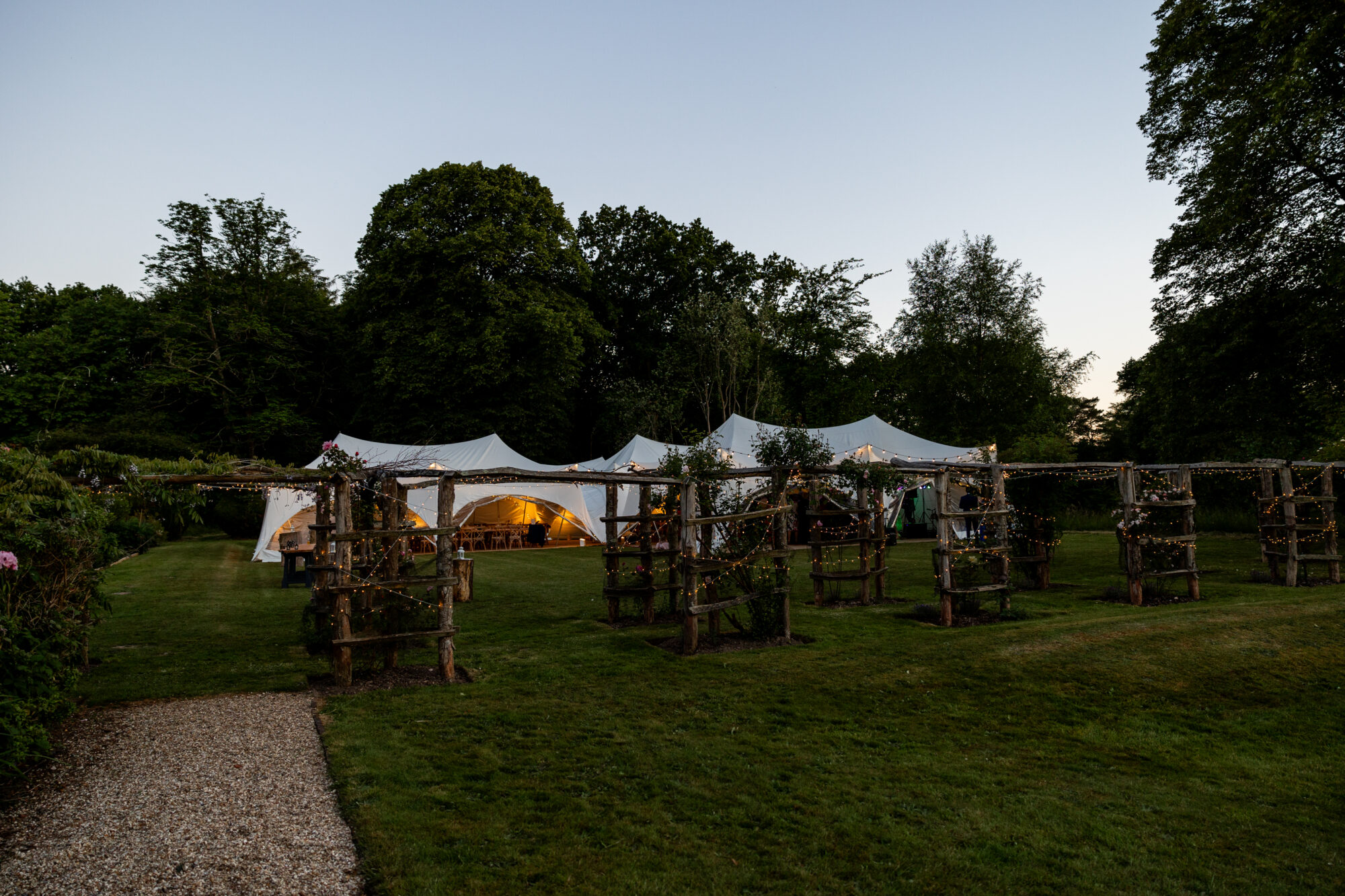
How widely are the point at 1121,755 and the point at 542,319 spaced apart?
21396 mm

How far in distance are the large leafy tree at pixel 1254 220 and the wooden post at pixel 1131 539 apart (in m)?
6.97

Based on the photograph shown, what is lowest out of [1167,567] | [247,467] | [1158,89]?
[1167,567]

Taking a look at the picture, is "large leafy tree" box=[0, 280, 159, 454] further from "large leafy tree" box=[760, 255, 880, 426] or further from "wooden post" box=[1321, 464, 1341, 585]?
"wooden post" box=[1321, 464, 1341, 585]

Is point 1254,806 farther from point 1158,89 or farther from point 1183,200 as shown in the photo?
point 1158,89

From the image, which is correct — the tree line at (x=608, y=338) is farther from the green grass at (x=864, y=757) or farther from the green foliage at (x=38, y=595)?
the green foliage at (x=38, y=595)

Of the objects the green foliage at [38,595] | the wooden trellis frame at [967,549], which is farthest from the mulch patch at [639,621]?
the green foliage at [38,595]

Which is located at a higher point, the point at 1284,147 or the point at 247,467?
the point at 1284,147

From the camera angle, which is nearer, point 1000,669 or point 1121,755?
point 1121,755

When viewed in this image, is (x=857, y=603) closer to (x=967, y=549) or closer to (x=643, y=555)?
(x=967, y=549)

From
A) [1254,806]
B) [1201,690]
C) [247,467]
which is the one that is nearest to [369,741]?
[247,467]

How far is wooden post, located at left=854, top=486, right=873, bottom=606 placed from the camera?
1086cm

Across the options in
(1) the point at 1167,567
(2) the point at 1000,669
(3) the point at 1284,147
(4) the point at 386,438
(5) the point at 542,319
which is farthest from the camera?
(4) the point at 386,438

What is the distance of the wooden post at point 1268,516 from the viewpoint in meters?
11.7

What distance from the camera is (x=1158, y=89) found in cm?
1681
